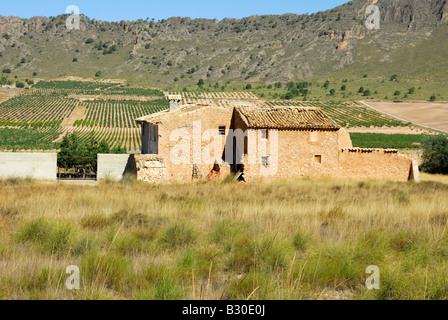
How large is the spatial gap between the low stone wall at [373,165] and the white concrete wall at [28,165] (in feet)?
56.2

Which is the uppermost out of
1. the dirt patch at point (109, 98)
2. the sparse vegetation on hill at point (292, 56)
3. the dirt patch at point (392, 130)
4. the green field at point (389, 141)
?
→ the sparse vegetation on hill at point (292, 56)

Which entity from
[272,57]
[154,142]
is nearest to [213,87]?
[272,57]

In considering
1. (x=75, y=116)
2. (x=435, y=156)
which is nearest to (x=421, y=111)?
(x=435, y=156)

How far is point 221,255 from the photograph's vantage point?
20.1 ft

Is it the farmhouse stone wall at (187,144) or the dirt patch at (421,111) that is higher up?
the dirt patch at (421,111)

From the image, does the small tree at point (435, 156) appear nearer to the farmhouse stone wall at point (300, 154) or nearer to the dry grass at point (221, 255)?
the farmhouse stone wall at point (300, 154)

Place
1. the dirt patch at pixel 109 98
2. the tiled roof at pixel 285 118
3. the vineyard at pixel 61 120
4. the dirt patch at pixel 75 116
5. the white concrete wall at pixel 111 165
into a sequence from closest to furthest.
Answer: the tiled roof at pixel 285 118 → the white concrete wall at pixel 111 165 → the vineyard at pixel 61 120 → the dirt patch at pixel 75 116 → the dirt patch at pixel 109 98

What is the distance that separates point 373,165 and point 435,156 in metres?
15.1

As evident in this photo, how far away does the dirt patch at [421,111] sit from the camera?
90.1 metres

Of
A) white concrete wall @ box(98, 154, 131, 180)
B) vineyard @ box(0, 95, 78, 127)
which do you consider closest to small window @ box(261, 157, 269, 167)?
white concrete wall @ box(98, 154, 131, 180)

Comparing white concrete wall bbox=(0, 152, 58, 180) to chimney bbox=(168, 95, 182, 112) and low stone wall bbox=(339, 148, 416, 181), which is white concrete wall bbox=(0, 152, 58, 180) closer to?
chimney bbox=(168, 95, 182, 112)

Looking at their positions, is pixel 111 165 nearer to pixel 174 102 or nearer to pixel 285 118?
pixel 174 102

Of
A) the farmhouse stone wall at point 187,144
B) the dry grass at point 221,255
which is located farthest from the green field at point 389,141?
the dry grass at point 221,255
